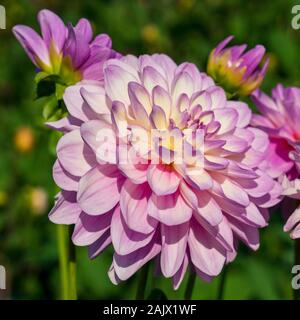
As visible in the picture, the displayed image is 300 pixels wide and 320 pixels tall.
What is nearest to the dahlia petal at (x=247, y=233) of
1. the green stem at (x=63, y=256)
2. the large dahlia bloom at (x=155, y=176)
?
the large dahlia bloom at (x=155, y=176)

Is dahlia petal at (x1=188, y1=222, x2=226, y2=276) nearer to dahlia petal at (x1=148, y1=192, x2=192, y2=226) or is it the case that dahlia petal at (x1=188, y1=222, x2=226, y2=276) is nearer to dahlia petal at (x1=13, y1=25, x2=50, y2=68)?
dahlia petal at (x1=148, y1=192, x2=192, y2=226)

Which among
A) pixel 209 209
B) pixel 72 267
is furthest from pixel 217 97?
pixel 72 267

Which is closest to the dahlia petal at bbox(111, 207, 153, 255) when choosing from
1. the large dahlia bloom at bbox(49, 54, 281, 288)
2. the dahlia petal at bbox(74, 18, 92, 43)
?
the large dahlia bloom at bbox(49, 54, 281, 288)

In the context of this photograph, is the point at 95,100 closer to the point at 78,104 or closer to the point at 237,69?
the point at 78,104

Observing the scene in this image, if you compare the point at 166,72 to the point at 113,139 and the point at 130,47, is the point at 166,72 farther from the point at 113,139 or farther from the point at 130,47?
the point at 130,47

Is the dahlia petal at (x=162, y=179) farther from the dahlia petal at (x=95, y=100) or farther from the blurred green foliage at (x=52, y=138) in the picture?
the blurred green foliage at (x=52, y=138)
